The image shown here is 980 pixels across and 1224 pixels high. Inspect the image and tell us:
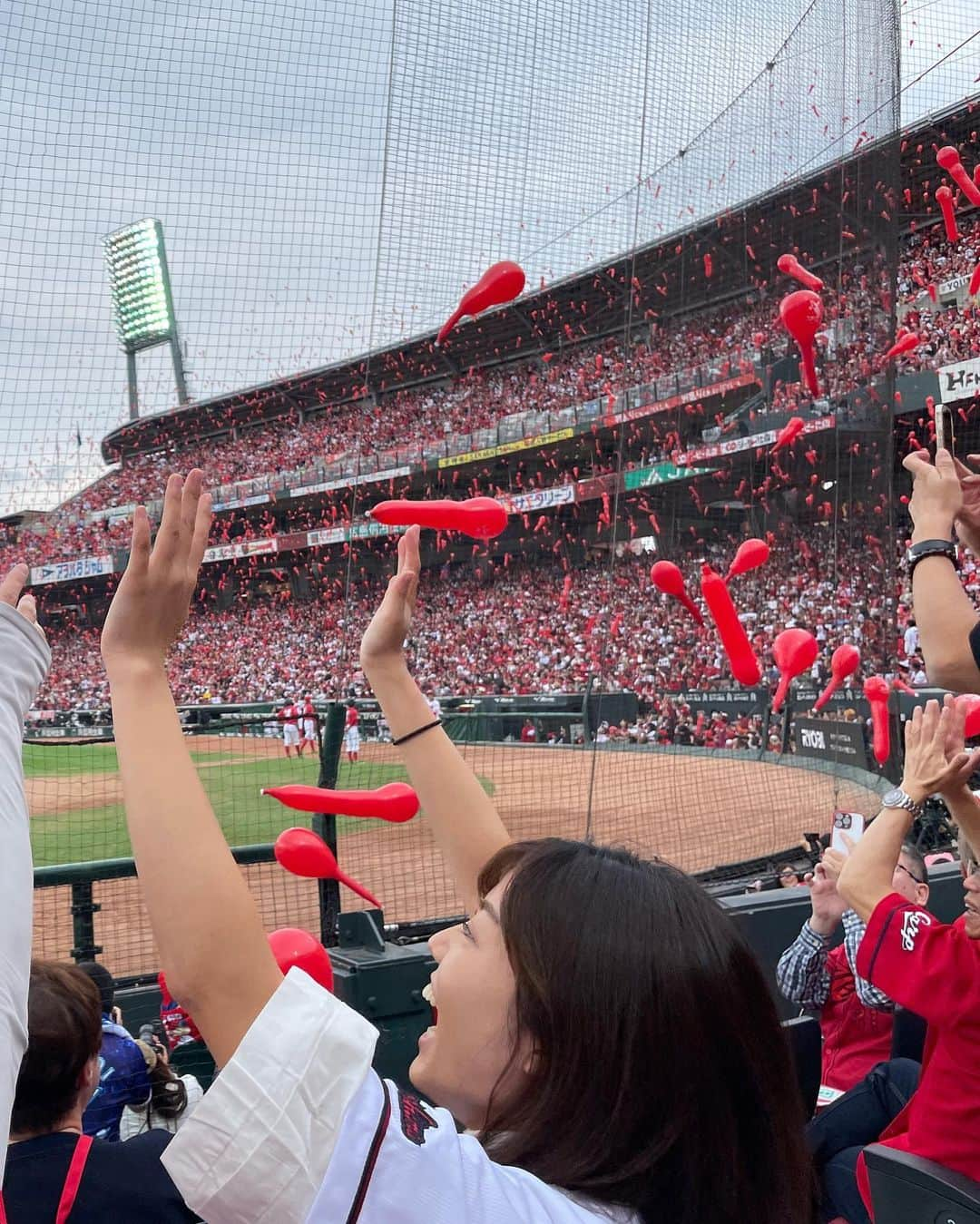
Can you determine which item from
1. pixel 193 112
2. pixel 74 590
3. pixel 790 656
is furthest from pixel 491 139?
pixel 74 590

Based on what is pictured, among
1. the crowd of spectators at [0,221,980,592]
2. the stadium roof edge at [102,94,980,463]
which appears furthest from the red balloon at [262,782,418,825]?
the crowd of spectators at [0,221,980,592]

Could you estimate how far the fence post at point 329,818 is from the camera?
3854mm

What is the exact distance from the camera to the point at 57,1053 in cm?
162

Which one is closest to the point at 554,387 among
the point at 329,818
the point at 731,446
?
the point at 731,446

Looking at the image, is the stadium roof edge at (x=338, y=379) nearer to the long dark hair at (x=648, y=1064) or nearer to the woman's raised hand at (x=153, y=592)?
the woman's raised hand at (x=153, y=592)

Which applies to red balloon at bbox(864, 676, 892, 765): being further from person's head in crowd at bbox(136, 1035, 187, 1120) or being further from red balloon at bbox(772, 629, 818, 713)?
person's head in crowd at bbox(136, 1035, 187, 1120)

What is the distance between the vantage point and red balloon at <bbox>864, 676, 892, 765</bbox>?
629 centimetres

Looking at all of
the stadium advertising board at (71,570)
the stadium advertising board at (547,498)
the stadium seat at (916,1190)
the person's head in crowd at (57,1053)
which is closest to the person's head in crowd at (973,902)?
the stadium seat at (916,1190)

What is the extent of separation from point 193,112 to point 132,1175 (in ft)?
8.32

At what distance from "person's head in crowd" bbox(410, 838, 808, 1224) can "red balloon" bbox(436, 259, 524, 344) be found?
3302 mm

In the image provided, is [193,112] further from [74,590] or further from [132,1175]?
[74,590]

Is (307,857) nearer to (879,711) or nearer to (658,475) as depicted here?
(658,475)

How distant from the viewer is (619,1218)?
0.80 m

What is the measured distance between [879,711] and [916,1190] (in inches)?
192
